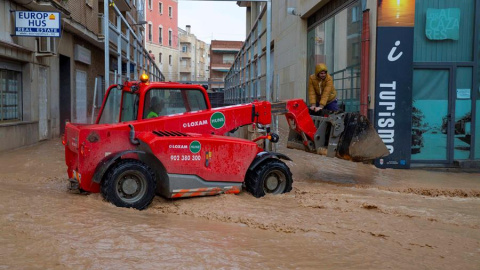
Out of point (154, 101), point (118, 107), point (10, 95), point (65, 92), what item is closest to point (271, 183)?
point (154, 101)

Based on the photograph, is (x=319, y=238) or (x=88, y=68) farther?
(x=88, y=68)

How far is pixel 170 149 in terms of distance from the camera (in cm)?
631

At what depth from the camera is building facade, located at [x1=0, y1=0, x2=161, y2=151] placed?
12719 mm

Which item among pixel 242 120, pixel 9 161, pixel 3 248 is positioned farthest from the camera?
pixel 9 161

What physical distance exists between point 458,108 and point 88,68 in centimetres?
1526

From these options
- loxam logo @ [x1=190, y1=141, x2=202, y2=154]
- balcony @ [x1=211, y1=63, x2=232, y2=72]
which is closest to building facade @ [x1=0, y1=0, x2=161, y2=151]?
loxam logo @ [x1=190, y1=141, x2=202, y2=154]

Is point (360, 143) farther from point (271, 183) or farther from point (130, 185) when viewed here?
point (130, 185)

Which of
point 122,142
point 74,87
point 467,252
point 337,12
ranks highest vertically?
point 337,12

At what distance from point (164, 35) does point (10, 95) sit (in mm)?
54216

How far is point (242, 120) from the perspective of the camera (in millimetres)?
7430

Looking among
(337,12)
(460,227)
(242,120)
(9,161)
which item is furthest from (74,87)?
(460,227)

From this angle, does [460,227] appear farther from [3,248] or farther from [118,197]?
[3,248]

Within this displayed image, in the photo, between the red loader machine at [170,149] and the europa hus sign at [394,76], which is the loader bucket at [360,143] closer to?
the red loader machine at [170,149]

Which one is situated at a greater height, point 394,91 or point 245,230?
point 394,91
